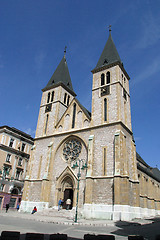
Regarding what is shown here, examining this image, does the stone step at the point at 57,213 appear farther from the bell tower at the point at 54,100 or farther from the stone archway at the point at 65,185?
the bell tower at the point at 54,100

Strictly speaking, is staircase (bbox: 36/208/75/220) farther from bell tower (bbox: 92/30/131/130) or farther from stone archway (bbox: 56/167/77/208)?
bell tower (bbox: 92/30/131/130)

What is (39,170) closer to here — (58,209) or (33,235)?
(58,209)

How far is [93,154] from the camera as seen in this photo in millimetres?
22984

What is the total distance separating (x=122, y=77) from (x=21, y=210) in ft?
77.1

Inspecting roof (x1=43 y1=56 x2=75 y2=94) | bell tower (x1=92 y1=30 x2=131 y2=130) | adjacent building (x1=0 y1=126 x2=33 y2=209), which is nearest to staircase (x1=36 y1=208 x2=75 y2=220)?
bell tower (x1=92 y1=30 x2=131 y2=130)

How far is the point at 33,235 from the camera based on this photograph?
6.21 metres

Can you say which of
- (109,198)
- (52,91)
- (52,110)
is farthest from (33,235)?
(52,91)

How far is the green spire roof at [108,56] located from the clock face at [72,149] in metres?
12.5

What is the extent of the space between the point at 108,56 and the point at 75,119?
38.0ft

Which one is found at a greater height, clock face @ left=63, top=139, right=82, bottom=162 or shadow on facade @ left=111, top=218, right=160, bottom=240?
clock face @ left=63, top=139, right=82, bottom=162

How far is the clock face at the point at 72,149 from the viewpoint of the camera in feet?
82.6

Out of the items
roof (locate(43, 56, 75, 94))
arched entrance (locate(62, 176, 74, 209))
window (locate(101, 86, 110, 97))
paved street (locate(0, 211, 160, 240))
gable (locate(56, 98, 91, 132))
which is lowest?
paved street (locate(0, 211, 160, 240))

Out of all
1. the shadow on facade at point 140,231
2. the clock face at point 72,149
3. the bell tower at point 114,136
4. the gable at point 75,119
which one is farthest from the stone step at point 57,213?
the gable at point 75,119

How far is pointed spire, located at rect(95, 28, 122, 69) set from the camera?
95.4ft
